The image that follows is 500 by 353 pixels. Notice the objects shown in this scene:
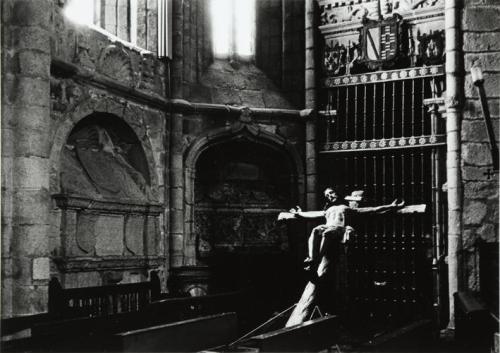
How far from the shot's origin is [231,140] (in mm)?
11133

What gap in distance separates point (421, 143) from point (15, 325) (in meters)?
6.82

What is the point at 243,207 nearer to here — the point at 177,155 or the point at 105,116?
the point at 177,155

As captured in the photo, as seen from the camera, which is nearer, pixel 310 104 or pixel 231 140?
pixel 231 140

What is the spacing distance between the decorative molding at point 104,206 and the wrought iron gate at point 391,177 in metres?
3.13

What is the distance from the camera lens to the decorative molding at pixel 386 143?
34.2 feet

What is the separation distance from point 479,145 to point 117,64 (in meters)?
5.08

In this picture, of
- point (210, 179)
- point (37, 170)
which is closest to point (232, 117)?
point (210, 179)

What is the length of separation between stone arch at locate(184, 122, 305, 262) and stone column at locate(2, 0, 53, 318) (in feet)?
12.0

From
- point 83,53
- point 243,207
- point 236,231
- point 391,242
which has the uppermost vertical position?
point 83,53

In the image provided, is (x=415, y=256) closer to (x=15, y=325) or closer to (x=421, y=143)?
(x=421, y=143)

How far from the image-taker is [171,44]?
10617mm

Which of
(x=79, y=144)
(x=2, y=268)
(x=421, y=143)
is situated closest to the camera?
(x=2, y=268)

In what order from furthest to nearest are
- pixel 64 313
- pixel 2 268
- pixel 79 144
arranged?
pixel 79 144, pixel 2 268, pixel 64 313

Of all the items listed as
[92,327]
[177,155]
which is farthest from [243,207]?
[92,327]
